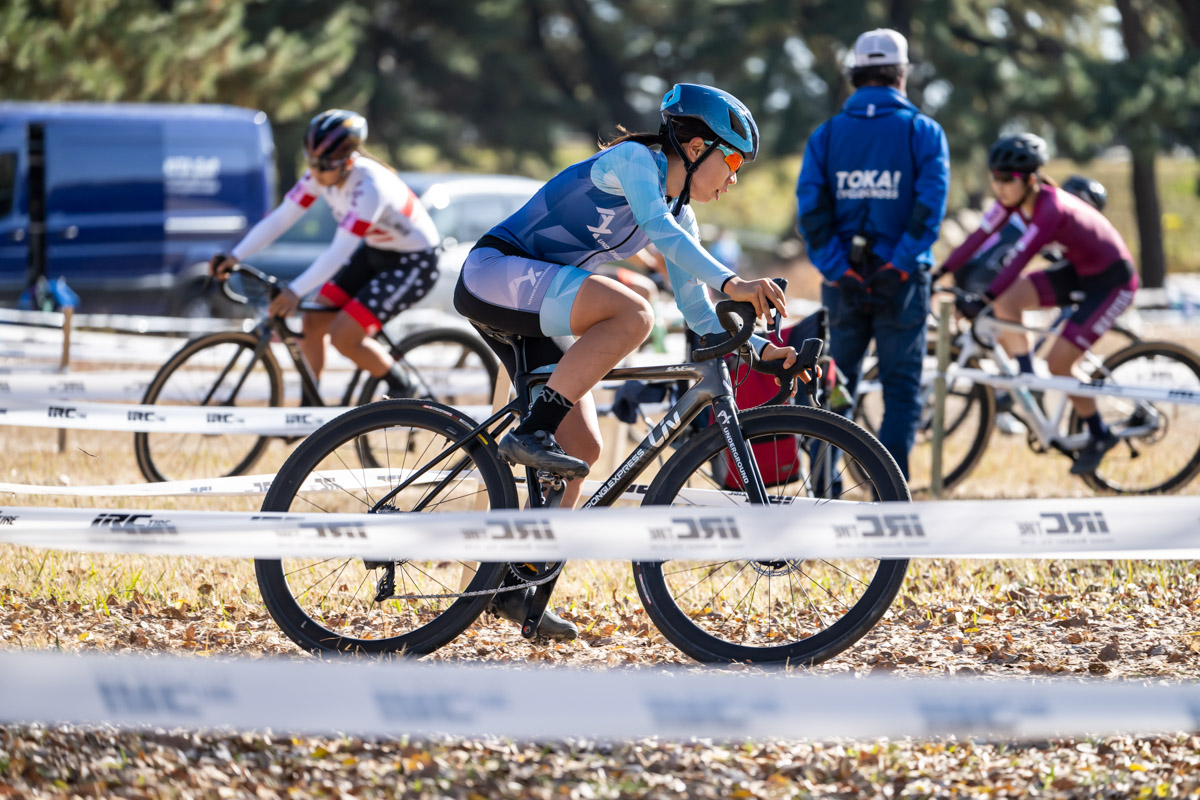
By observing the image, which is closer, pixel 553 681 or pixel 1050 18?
pixel 553 681

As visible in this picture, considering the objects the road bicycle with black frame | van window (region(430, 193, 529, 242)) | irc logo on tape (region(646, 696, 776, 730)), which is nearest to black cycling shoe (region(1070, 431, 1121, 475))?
the road bicycle with black frame

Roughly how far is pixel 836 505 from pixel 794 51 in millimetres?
27722

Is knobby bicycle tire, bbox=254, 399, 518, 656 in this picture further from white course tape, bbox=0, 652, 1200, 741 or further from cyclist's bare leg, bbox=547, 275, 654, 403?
→ white course tape, bbox=0, 652, 1200, 741

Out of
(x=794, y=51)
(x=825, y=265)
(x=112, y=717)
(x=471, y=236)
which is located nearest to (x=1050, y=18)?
(x=794, y=51)

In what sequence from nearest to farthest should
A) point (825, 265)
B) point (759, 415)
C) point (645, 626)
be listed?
point (759, 415)
point (645, 626)
point (825, 265)

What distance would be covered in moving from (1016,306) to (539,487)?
4.77 m

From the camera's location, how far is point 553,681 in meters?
3.05

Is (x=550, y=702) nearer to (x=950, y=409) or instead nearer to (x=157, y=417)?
(x=157, y=417)

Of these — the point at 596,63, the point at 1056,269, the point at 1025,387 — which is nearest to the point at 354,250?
the point at 1025,387

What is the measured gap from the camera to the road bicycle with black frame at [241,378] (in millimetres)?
7312

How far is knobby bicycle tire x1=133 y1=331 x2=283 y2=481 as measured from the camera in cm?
723

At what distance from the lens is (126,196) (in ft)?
56.6

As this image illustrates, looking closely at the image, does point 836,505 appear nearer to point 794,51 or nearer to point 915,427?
point 915,427

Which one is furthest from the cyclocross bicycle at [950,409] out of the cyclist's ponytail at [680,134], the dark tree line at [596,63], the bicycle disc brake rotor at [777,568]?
the dark tree line at [596,63]
